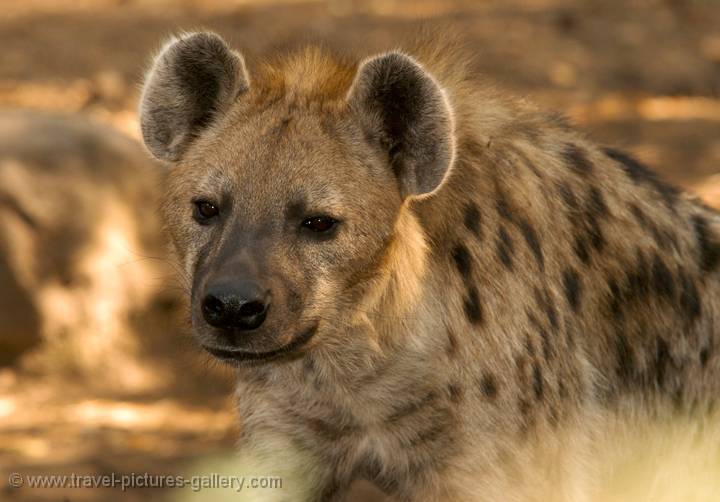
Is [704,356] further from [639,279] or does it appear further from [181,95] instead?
[181,95]

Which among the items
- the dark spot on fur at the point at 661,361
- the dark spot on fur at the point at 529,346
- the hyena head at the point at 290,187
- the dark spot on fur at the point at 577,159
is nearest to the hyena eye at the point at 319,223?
the hyena head at the point at 290,187

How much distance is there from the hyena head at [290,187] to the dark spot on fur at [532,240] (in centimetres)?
41

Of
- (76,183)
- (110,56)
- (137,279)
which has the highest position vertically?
(110,56)

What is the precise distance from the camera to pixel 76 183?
19.8ft

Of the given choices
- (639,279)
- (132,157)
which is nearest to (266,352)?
(639,279)

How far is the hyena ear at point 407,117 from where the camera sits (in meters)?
3.04

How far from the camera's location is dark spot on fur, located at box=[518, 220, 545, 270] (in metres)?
3.38

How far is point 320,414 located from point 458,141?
29.8 inches

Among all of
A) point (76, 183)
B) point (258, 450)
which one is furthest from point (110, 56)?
point (258, 450)

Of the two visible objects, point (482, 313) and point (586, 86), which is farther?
point (586, 86)

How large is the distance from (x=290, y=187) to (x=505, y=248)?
0.63m

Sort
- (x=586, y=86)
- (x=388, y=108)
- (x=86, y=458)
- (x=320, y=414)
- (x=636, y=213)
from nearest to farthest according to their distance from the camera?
(x=388, y=108) < (x=320, y=414) < (x=636, y=213) < (x=86, y=458) < (x=586, y=86)

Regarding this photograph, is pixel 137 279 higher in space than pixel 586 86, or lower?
lower

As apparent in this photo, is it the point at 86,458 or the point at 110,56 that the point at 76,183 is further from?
the point at 110,56
